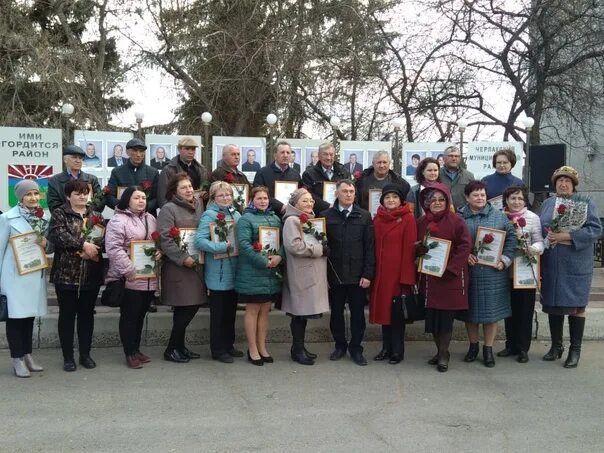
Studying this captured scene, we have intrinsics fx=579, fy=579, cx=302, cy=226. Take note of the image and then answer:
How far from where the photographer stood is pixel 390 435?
441 cm

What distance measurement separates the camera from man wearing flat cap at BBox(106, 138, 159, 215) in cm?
704

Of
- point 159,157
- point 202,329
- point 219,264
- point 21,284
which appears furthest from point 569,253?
point 159,157

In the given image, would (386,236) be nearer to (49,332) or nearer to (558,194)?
(558,194)

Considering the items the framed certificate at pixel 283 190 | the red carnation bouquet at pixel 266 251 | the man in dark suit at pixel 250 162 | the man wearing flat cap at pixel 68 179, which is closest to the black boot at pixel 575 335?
the red carnation bouquet at pixel 266 251

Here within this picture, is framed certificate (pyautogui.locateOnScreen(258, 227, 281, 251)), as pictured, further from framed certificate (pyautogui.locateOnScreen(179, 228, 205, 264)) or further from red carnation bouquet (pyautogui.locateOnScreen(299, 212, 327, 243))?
framed certificate (pyautogui.locateOnScreen(179, 228, 205, 264))

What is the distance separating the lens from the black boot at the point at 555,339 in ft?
21.4

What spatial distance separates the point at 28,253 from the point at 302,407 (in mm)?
3097

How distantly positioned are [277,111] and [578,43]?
7987 mm

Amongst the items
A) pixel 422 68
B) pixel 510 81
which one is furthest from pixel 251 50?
pixel 510 81

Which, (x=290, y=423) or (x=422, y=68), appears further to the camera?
(x=422, y=68)

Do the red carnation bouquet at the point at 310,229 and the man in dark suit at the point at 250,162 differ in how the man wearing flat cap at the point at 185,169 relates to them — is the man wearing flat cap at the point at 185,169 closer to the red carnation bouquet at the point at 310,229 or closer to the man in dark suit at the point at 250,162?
the red carnation bouquet at the point at 310,229

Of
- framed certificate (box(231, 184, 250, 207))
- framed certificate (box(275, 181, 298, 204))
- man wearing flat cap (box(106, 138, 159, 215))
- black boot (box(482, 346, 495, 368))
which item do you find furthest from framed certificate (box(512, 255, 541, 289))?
man wearing flat cap (box(106, 138, 159, 215))

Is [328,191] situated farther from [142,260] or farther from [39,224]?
[39,224]

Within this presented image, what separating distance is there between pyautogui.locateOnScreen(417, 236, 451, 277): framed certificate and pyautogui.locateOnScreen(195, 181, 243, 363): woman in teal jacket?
202cm
